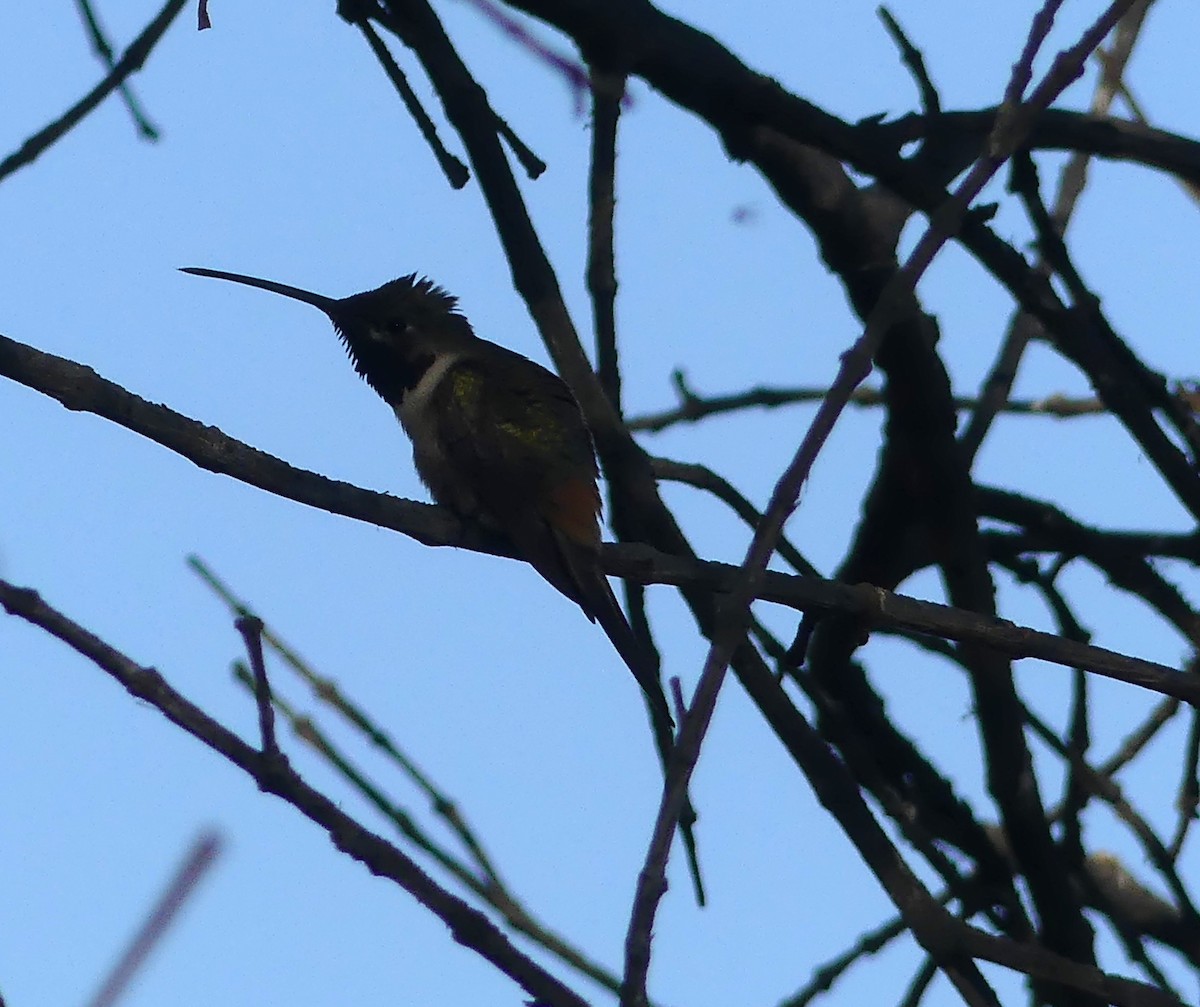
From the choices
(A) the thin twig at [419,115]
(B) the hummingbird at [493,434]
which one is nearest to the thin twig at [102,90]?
(A) the thin twig at [419,115]

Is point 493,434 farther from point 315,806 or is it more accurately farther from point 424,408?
point 315,806

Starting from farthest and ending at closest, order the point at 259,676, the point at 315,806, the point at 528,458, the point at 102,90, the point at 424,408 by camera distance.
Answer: the point at 424,408, the point at 528,458, the point at 102,90, the point at 259,676, the point at 315,806

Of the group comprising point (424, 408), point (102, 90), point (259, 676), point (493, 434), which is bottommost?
point (259, 676)

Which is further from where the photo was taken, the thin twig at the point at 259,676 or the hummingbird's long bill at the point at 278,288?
the hummingbird's long bill at the point at 278,288

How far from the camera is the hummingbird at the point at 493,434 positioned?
475 cm

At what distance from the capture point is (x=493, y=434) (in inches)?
222

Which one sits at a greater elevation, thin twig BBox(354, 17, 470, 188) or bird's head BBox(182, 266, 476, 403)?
bird's head BBox(182, 266, 476, 403)

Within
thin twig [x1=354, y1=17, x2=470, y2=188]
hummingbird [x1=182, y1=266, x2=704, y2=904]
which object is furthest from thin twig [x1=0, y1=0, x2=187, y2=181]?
hummingbird [x1=182, y1=266, x2=704, y2=904]

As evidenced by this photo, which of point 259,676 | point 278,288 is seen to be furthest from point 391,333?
point 259,676

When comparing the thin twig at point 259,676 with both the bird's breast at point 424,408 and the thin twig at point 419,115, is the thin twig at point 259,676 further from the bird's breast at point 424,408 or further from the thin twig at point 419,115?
the bird's breast at point 424,408

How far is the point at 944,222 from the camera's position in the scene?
2.74 meters

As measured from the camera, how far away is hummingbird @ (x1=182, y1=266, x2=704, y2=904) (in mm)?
4746

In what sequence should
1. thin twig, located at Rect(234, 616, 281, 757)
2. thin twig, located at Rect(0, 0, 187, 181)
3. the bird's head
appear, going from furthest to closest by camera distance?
the bird's head, thin twig, located at Rect(0, 0, 187, 181), thin twig, located at Rect(234, 616, 281, 757)

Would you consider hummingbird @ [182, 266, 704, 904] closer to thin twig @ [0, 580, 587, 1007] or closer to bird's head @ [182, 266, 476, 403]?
bird's head @ [182, 266, 476, 403]
